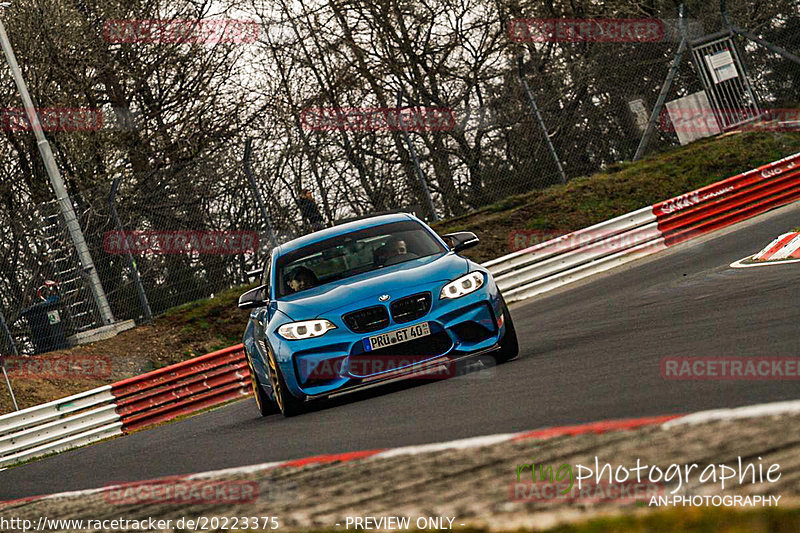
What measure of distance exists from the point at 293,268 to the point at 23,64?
17083mm

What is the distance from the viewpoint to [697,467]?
3461 millimetres

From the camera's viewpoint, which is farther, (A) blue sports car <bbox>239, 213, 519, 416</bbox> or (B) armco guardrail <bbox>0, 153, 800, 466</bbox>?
(B) armco guardrail <bbox>0, 153, 800, 466</bbox>

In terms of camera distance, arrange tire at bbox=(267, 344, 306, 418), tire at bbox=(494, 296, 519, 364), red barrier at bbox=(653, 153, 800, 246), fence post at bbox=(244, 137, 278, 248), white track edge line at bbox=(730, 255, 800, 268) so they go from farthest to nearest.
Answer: fence post at bbox=(244, 137, 278, 248)
red barrier at bbox=(653, 153, 800, 246)
white track edge line at bbox=(730, 255, 800, 268)
tire at bbox=(494, 296, 519, 364)
tire at bbox=(267, 344, 306, 418)

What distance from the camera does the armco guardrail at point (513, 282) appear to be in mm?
14500

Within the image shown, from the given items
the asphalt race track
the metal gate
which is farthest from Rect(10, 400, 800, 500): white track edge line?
the metal gate

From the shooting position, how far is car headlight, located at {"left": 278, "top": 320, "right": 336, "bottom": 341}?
8727 millimetres

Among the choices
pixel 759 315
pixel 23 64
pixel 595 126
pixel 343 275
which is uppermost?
pixel 23 64

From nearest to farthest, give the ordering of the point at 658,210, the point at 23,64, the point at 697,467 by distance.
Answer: the point at 697,467 → the point at 658,210 → the point at 23,64

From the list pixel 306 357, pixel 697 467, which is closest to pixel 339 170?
pixel 306 357

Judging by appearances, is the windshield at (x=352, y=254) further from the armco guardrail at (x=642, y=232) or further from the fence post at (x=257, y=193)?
the fence post at (x=257, y=193)

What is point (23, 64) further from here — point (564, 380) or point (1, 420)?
point (564, 380)

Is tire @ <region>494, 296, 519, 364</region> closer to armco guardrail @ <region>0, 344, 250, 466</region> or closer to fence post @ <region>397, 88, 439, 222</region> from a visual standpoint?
armco guardrail @ <region>0, 344, 250, 466</region>

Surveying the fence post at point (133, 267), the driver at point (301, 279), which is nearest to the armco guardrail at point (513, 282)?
the fence post at point (133, 267)

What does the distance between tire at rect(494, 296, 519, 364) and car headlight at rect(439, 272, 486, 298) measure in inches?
11.9
